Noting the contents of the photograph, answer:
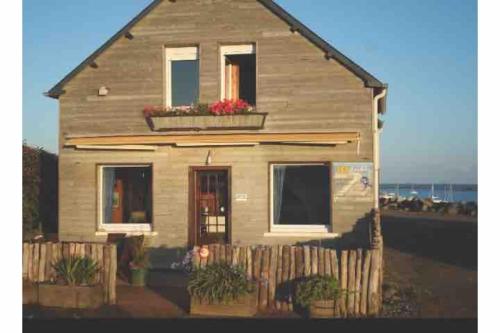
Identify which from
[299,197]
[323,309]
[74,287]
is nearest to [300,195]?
[299,197]

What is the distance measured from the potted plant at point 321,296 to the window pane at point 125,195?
5.67m

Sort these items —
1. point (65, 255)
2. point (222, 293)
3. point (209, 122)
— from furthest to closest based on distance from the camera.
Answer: point (209, 122), point (65, 255), point (222, 293)

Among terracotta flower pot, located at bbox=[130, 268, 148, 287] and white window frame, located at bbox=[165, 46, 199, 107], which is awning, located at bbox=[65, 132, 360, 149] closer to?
white window frame, located at bbox=[165, 46, 199, 107]

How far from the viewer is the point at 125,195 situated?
14.0 metres

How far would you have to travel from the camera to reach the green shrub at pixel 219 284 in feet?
29.9

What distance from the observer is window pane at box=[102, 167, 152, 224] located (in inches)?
543

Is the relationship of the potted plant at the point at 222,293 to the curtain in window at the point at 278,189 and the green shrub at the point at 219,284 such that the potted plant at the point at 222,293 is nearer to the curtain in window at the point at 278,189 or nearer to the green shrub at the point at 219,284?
the green shrub at the point at 219,284

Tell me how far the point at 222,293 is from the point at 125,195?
18.6ft

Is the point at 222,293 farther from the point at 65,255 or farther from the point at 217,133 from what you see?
the point at 217,133

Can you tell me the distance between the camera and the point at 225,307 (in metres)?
9.12

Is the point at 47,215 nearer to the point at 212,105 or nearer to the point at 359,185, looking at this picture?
the point at 212,105

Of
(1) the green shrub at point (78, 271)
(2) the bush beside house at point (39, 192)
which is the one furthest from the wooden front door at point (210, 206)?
(2) the bush beside house at point (39, 192)

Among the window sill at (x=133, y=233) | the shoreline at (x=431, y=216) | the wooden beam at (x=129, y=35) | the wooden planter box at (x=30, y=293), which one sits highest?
the wooden beam at (x=129, y=35)
